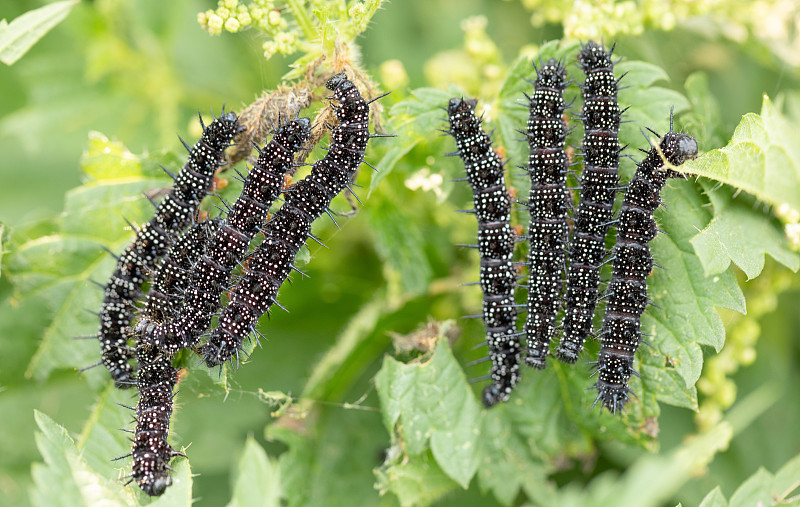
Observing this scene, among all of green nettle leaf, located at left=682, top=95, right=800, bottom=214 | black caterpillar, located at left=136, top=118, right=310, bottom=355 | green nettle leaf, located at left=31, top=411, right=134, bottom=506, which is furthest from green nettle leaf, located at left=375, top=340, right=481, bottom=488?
green nettle leaf, located at left=682, top=95, right=800, bottom=214

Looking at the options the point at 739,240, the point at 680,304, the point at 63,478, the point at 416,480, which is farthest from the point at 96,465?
the point at 739,240

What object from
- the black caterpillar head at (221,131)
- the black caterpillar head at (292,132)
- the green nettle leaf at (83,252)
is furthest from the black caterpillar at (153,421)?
the black caterpillar head at (292,132)

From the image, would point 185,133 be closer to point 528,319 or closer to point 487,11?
point 487,11

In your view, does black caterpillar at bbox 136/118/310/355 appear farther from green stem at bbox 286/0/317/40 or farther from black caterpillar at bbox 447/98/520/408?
black caterpillar at bbox 447/98/520/408

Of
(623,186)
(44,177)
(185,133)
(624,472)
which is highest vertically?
(44,177)

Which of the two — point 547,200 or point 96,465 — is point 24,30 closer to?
point 96,465

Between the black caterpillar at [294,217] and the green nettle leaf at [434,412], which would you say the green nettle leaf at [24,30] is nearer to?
the black caterpillar at [294,217]

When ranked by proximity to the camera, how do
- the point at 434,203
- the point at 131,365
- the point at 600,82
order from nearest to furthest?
the point at 600,82
the point at 131,365
the point at 434,203

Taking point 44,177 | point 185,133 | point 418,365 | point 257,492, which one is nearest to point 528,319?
point 418,365
